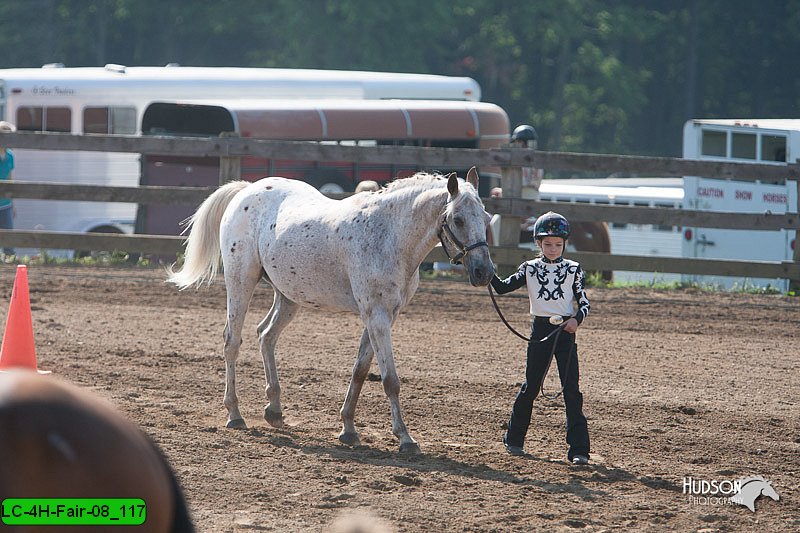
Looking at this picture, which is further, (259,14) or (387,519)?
(259,14)

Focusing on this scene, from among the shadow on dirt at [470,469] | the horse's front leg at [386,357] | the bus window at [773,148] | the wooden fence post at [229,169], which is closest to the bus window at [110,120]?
the wooden fence post at [229,169]

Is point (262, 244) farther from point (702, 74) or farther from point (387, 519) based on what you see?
point (702, 74)

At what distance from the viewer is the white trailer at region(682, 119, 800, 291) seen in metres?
17.2

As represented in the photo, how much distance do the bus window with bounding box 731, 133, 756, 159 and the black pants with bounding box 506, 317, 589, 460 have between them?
13.3 m

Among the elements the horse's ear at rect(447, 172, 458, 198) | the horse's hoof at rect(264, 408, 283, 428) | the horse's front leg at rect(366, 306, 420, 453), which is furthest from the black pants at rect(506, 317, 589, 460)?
the horse's hoof at rect(264, 408, 283, 428)

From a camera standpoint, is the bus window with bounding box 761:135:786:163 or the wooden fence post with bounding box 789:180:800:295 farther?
the bus window with bounding box 761:135:786:163

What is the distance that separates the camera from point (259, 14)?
41.6 metres

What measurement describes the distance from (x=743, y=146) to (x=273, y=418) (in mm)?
13736

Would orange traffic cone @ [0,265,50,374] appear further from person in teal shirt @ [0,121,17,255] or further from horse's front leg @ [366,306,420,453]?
person in teal shirt @ [0,121,17,255]

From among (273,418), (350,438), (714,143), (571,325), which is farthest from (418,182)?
(714,143)

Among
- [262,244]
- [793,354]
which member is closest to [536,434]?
[262,244]

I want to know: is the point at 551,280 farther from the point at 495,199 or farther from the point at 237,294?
the point at 495,199

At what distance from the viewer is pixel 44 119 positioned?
1802 cm

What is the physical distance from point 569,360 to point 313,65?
113 feet
